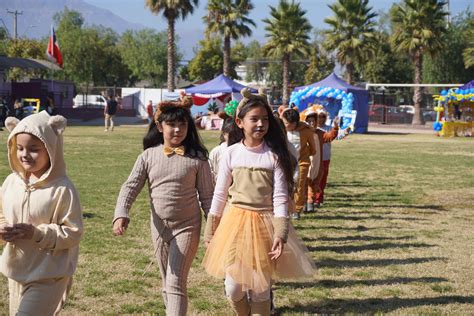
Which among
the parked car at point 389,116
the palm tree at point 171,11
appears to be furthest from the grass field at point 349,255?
the parked car at point 389,116

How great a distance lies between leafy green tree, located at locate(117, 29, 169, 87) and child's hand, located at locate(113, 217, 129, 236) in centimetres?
7903

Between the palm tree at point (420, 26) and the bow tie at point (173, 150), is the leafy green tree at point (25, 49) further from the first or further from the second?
the bow tie at point (173, 150)

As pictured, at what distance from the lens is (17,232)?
136 inches

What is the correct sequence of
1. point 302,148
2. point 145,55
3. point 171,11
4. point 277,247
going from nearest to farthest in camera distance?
1. point 277,247
2. point 302,148
3. point 171,11
4. point 145,55

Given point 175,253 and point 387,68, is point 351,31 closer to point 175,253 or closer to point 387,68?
point 387,68

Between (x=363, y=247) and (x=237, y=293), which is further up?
(x=237, y=293)

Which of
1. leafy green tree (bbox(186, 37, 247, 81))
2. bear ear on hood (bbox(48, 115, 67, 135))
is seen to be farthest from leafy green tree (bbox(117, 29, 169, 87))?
bear ear on hood (bbox(48, 115, 67, 135))

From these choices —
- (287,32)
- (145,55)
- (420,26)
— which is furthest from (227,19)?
(145,55)

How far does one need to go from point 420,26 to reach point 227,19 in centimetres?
1316

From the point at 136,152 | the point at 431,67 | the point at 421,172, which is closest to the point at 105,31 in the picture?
the point at 431,67

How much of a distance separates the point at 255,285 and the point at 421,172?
13825 millimetres

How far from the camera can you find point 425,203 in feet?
39.5

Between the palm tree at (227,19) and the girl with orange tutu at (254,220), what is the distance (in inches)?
1737

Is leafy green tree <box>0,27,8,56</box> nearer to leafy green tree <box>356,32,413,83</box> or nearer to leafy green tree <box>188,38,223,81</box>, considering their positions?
leafy green tree <box>188,38,223,81</box>
